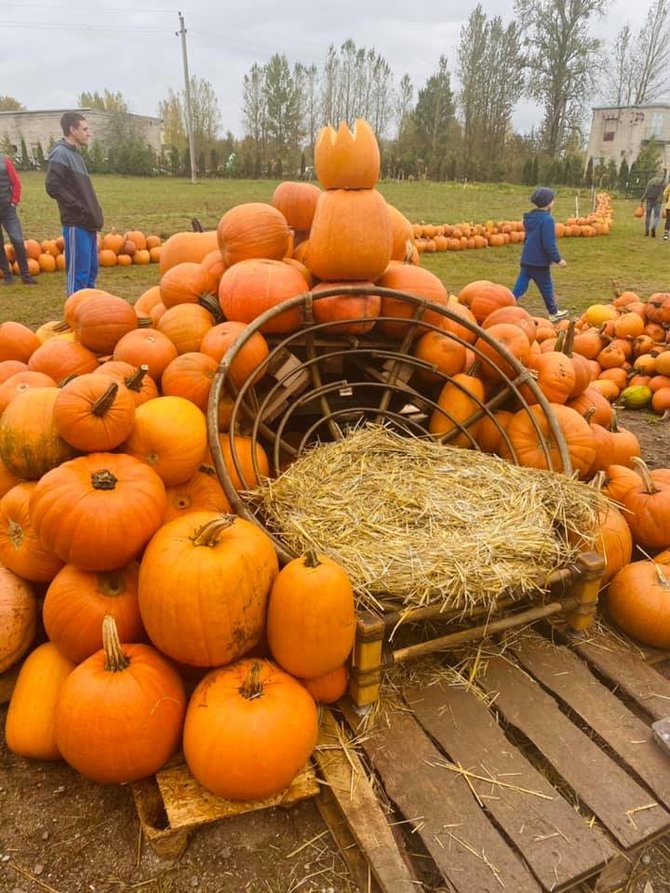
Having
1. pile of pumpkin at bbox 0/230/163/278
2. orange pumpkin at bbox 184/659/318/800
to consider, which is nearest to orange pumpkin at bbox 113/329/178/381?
orange pumpkin at bbox 184/659/318/800

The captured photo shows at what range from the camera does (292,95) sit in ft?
154

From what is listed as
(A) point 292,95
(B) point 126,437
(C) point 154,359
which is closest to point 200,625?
(B) point 126,437

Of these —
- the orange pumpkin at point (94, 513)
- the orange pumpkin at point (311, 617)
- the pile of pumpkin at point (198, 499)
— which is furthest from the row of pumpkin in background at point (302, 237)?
the orange pumpkin at point (311, 617)

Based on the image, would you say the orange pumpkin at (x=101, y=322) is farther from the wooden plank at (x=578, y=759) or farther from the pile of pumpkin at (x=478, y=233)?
the pile of pumpkin at (x=478, y=233)

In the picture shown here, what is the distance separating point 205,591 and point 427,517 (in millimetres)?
1022

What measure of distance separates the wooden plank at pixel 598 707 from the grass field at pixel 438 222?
22.2 feet

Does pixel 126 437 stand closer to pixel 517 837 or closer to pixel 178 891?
pixel 178 891

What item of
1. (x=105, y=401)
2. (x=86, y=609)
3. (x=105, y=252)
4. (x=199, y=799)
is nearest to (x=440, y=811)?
(x=199, y=799)

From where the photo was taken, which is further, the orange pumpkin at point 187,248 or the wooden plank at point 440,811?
the orange pumpkin at point 187,248

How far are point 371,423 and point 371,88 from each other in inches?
2436

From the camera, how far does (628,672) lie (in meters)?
2.44

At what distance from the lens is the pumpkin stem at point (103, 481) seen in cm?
206

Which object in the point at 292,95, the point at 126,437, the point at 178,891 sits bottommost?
the point at 178,891

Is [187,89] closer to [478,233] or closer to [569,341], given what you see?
[478,233]
